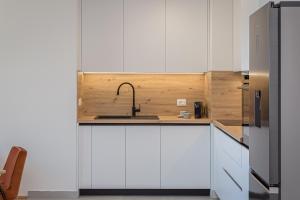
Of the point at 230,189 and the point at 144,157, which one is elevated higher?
the point at 144,157

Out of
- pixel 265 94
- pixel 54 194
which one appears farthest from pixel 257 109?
pixel 54 194

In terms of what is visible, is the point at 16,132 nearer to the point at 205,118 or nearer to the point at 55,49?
the point at 55,49

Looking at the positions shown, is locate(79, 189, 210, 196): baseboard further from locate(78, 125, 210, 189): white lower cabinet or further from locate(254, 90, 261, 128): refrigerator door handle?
locate(254, 90, 261, 128): refrigerator door handle

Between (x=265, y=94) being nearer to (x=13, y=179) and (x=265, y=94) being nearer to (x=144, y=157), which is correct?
(x=13, y=179)

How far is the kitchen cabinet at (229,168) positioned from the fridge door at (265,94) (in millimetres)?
701

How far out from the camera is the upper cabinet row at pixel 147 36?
561 cm

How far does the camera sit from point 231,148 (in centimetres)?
433

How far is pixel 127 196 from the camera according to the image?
5.55 meters

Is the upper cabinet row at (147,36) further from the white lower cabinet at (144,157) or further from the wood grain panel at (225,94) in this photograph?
the white lower cabinet at (144,157)

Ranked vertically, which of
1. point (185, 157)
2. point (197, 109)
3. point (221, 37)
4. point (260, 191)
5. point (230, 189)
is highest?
point (221, 37)

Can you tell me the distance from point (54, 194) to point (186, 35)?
2.43 m

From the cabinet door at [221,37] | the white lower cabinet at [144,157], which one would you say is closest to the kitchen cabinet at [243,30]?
the cabinet door at [221,37]

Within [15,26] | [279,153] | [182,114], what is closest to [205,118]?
[182,114]

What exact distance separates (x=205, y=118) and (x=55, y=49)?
76.8 inches
